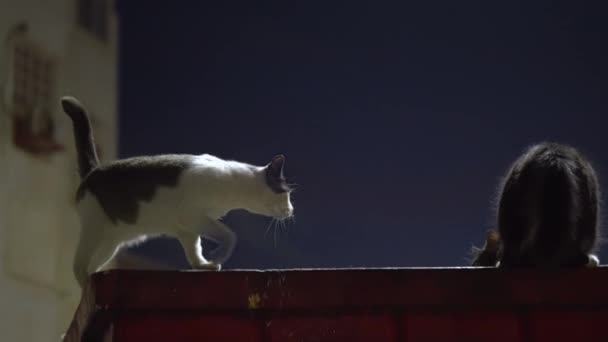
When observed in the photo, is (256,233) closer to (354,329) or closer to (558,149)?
(558,149)

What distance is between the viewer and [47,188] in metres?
5.39

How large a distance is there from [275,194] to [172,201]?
0.17m

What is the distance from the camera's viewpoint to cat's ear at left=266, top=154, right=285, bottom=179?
150 centimetres

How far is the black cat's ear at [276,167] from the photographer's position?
4.93ft

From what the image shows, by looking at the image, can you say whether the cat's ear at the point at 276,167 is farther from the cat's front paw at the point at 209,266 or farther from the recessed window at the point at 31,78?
the recessed window at the point at 31,78

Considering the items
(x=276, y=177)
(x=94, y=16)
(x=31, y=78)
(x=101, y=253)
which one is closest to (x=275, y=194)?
(x=276, y=177)

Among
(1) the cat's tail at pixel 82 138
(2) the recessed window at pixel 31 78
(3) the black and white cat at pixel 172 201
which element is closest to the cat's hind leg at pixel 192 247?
(3) the black and white cat at pixel 172 201

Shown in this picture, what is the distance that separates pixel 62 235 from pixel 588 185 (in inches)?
175

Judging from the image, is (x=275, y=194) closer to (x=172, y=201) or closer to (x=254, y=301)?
(x=172, y=201)

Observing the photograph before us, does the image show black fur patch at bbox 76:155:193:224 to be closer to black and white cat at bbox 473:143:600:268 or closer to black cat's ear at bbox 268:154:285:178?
black cat's ear at bbox 268:154:285:178

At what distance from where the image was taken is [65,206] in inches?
218

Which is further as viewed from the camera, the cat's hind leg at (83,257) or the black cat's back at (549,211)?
the cat's hind leg at (83,257)

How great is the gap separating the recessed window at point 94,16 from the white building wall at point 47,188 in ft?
0.19

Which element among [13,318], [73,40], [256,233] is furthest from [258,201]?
[73,40]
